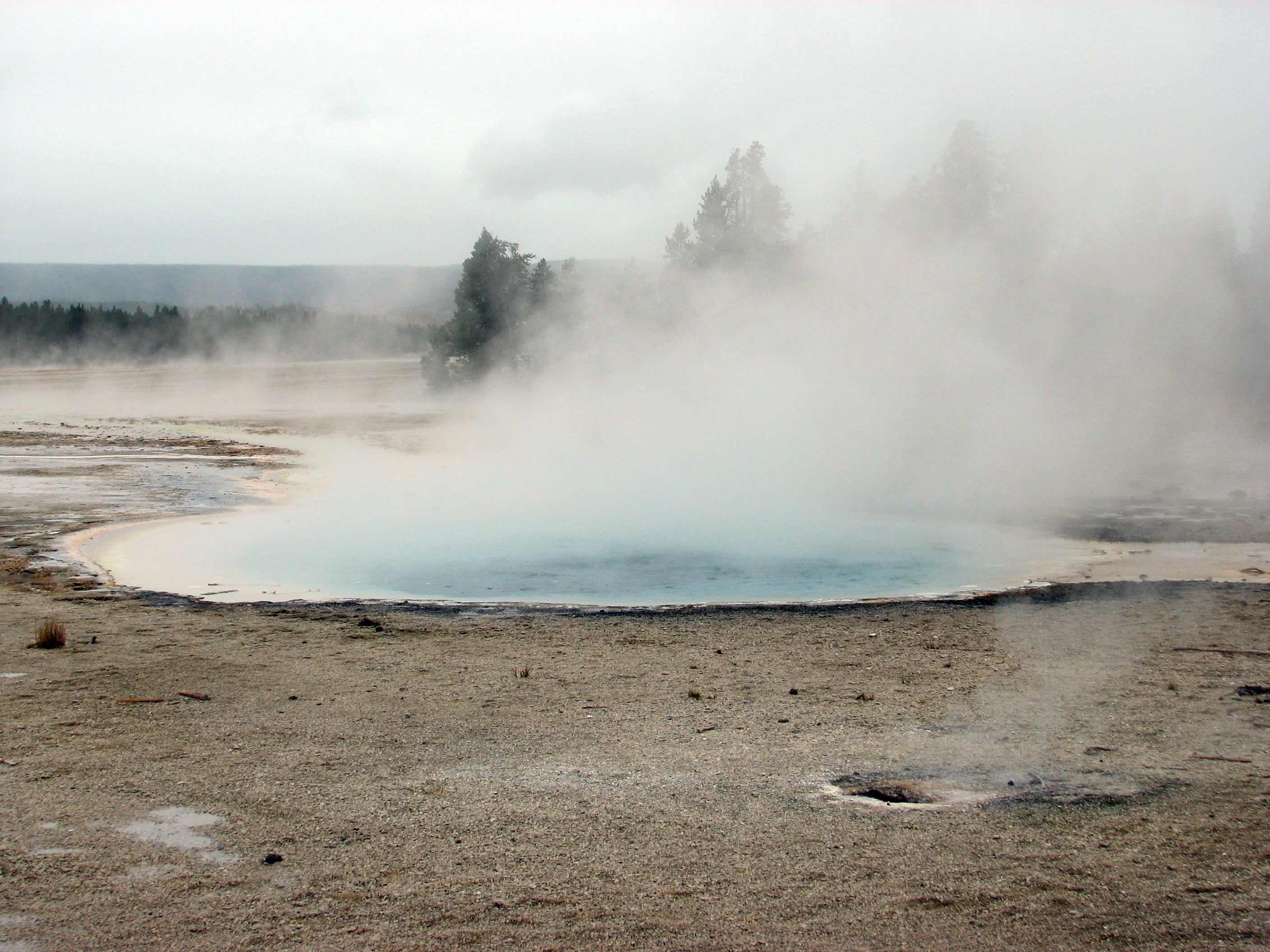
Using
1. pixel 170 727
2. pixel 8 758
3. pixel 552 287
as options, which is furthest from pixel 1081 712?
pixel 552 287

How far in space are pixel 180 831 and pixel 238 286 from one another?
527 feet

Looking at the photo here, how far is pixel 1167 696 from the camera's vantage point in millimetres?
5816

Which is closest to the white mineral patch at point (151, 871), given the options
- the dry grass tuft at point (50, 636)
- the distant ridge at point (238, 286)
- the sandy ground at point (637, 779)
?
the sandy ground at point (637, 779)

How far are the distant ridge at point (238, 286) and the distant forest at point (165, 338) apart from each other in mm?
44096

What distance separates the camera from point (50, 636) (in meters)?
6.89

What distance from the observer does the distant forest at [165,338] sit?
61625mm

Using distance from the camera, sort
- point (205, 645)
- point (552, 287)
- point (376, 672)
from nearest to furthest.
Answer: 1. point (376, 672)
2. point (205, 645)
3. point (552, 287)

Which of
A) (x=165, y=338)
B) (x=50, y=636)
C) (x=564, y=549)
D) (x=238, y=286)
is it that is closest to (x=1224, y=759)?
(x=50, y=636)

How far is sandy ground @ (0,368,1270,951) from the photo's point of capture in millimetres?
3441

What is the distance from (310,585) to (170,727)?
13.1 feet

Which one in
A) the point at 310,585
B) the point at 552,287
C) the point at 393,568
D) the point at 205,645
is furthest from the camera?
the point at 552,287

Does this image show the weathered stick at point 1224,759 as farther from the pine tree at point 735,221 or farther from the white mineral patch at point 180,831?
the pine tree at point 735,221

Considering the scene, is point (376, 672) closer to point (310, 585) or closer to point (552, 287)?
point (310, 585)

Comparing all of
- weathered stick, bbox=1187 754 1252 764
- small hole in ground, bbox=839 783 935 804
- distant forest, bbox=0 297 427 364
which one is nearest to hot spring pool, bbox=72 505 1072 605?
weathered stick, bbox=1187 754 1252 764
